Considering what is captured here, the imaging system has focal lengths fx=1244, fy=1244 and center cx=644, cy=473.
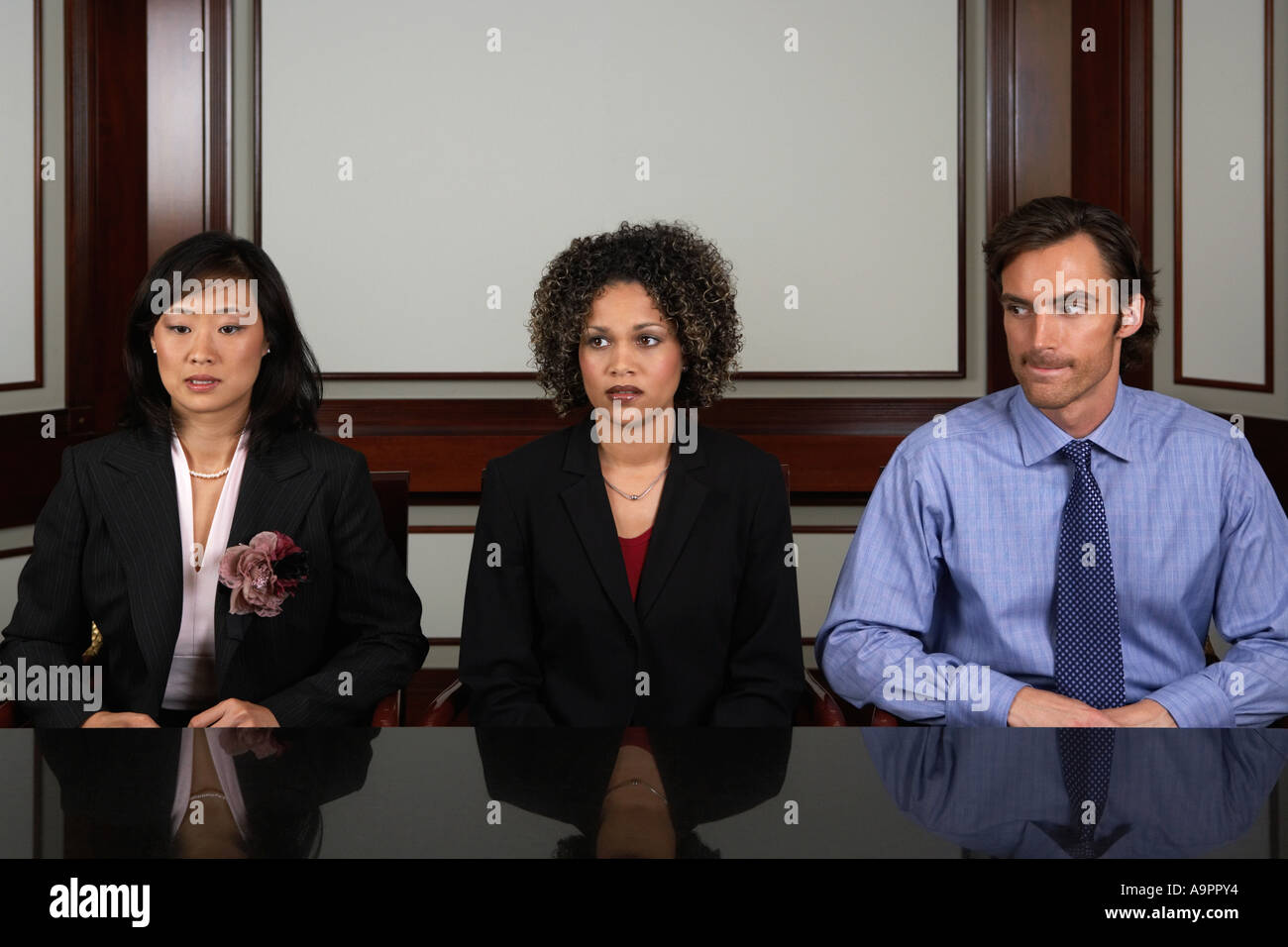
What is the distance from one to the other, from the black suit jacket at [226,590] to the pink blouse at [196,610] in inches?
1.1

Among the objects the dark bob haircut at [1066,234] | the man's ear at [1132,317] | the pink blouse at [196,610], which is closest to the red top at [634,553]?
the pink blouse at [196,610]

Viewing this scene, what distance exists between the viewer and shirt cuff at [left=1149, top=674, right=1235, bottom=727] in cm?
203

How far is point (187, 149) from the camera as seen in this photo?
4016mm

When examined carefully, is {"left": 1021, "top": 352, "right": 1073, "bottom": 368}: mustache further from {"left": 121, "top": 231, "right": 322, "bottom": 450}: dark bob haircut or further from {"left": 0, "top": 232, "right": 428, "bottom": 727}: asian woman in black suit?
Answer: {"left": 121, "top": 231, "right": 322, "bottom": 450}: dark bob haircut

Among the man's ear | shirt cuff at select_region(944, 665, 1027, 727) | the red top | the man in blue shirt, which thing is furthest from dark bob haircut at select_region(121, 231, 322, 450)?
the man's ear

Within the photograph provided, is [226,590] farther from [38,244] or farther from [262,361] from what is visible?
[38,244]

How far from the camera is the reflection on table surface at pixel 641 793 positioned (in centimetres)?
100

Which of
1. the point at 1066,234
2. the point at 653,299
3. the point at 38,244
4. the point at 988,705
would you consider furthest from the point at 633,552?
the point at 38,244

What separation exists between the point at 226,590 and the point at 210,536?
137 millimetres

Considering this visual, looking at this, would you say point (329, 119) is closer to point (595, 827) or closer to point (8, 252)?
point (8, 252)

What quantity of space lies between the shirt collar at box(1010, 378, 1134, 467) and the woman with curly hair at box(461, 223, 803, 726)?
1.53 feet

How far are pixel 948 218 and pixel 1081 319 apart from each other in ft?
6.35

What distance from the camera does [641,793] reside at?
1.12 m
